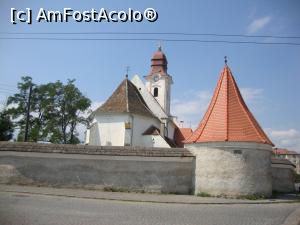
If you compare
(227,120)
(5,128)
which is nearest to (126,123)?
(227,120)

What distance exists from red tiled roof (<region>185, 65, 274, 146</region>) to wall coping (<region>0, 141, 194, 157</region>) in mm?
1182

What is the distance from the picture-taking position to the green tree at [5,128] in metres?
38.9

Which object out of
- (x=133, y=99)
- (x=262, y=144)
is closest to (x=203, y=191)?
(x=262, y=144)

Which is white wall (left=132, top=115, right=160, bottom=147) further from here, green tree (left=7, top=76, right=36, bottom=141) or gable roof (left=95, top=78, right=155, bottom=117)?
green tree (left=7, top=76, right=36, bottom=141)

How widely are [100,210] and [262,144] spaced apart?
10144 millimetres

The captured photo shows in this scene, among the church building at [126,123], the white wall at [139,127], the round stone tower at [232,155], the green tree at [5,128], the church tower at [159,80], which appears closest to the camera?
the round stone tower at [232,155]

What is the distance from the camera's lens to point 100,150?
62.4 feet

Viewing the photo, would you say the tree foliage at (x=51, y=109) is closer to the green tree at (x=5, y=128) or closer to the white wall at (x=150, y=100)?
the green tree at (x=5, y=128)

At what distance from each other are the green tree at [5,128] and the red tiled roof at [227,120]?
27.0 metres

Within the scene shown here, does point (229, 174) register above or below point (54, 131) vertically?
below

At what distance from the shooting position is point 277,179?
22.8 metres

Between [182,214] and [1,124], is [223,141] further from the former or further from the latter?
[1,124]

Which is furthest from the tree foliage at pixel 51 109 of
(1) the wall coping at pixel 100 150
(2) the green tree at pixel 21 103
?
(1) the wall coping at pixel 100 150

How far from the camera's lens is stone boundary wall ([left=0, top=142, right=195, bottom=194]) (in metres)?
18.5
